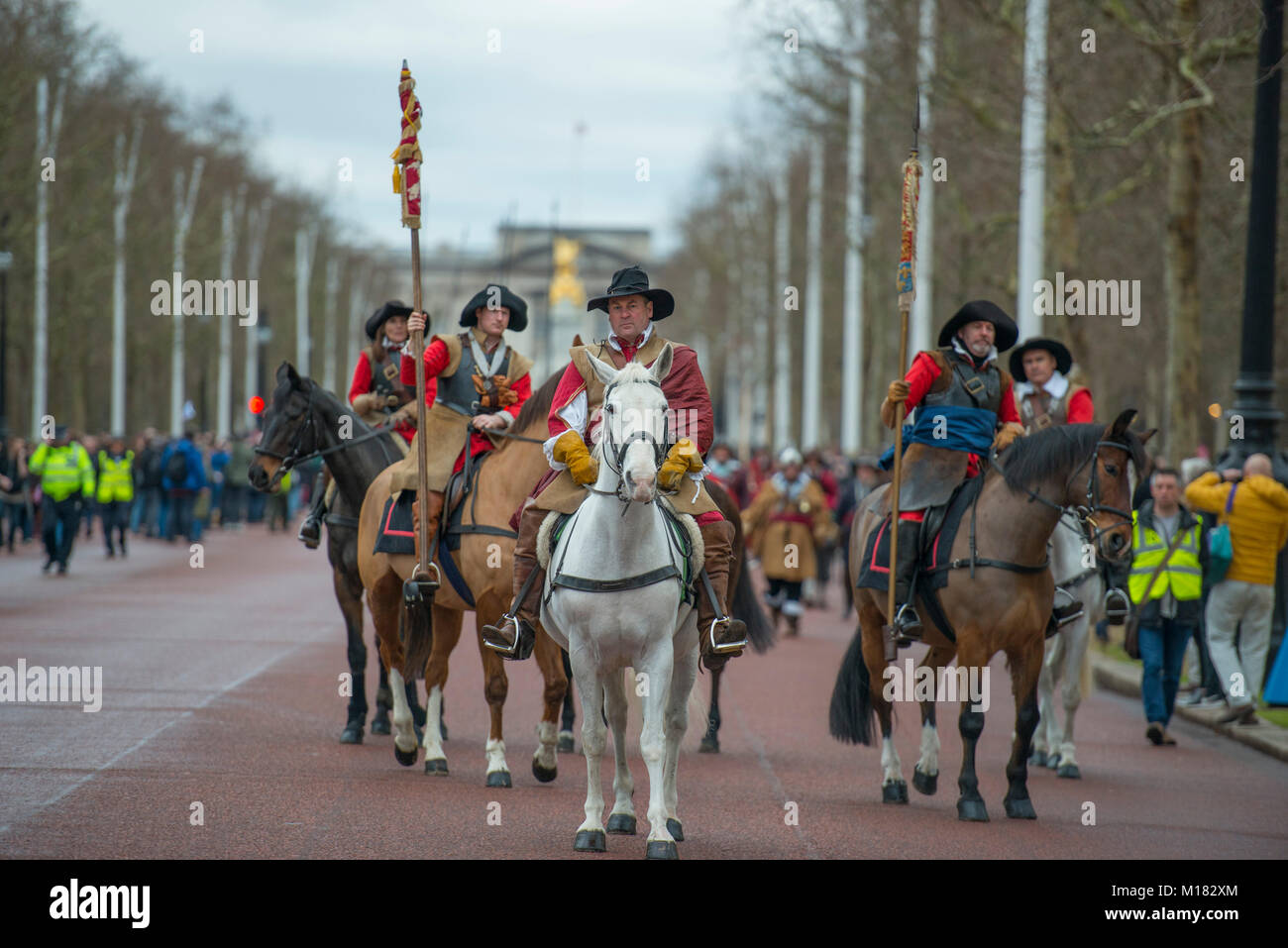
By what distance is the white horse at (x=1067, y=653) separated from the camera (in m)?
11.8

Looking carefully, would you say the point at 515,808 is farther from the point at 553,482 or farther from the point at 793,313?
the point at 793,313

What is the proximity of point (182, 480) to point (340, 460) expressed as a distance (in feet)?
72.0

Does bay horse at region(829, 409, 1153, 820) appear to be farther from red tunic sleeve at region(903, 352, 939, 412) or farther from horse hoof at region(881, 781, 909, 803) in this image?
red tunic sleeve at region(903, 352, 939, 412)

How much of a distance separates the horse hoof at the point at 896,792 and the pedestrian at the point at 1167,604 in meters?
3.77

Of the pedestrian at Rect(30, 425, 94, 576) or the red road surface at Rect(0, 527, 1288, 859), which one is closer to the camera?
the red road surface at Rect(0, 527, 1288, 859)

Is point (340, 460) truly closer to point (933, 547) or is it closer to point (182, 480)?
point (933, 547)

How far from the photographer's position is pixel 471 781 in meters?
10.2

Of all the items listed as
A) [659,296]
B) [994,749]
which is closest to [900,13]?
[994,749]

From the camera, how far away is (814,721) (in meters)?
14.0

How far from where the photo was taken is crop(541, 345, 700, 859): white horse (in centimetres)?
756

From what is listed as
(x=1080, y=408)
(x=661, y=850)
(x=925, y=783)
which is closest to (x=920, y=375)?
(x=1080, y=408)

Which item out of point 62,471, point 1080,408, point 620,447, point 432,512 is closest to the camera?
point 620,447

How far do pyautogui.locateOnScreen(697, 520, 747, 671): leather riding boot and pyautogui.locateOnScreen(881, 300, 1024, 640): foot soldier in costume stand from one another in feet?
6.85

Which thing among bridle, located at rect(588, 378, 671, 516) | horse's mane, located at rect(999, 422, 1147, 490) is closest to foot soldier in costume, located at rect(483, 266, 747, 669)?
bridle, located at rect(588, 378, 671, 516)
